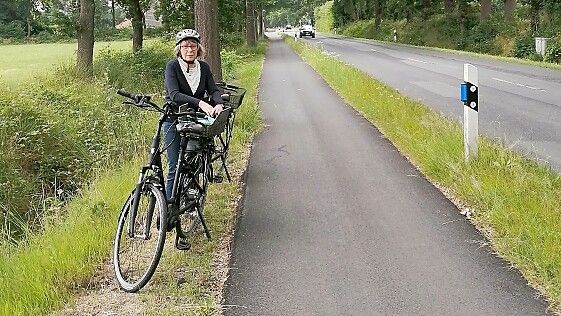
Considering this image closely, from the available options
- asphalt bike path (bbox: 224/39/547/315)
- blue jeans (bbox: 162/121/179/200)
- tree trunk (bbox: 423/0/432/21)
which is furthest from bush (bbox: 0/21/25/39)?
blue jeans (bbox: 162/121/179/200)

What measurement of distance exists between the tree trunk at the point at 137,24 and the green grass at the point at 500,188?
18.6 m

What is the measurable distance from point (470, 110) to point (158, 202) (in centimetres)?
444

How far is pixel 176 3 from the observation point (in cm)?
3250

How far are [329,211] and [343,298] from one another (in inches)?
89.8

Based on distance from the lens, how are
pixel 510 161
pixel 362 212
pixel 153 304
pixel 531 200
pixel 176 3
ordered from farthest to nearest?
pixel 176 3
pixel 510 161
pixel 362 212
pixel 531 200
pixel 153 304

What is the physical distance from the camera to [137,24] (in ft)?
92.7

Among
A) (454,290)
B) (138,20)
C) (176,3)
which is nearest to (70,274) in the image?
(454,290)

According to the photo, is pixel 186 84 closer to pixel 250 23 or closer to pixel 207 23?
pixel 207 23

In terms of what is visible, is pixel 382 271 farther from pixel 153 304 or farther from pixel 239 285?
pixel 153 304

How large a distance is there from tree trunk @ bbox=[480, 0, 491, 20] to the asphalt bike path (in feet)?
112

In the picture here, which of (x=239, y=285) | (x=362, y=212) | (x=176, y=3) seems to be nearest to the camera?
(x=239, y=285)

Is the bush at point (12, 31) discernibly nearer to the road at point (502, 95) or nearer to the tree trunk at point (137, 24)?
the tree trunk at point (137, 24)

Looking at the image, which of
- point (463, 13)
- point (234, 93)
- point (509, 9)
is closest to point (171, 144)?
point (234, 93)

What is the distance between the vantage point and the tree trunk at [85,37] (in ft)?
60.6
